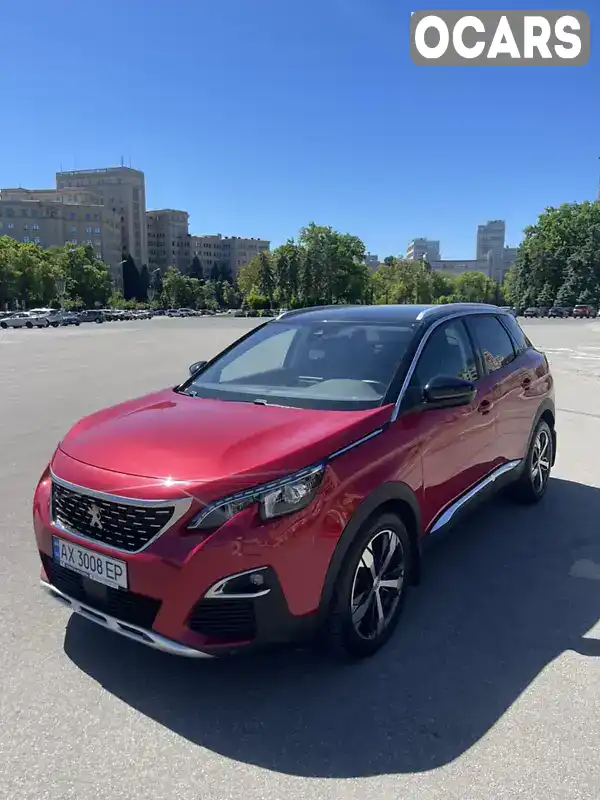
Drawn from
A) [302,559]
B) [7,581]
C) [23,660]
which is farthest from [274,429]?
[7,581]

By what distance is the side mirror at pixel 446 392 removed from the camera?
3498 mm

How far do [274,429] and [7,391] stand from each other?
10.9 metres

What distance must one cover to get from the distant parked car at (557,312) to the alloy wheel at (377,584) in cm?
8254

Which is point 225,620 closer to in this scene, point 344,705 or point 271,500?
point 271,500

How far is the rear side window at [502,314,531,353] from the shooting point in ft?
17.8

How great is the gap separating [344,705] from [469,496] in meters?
1.76

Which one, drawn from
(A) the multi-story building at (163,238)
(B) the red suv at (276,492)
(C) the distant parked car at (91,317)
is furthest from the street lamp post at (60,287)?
(A) the multi-story building at (163,238)

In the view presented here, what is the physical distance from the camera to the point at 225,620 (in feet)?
8.48

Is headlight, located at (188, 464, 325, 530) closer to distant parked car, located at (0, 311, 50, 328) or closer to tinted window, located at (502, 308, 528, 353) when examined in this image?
tinted window, located at (502, 308, 528, 353)

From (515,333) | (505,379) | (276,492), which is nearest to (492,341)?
(505,379)

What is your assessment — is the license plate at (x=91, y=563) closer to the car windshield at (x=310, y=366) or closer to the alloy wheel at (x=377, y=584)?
the alloy wheel at (x=377, y=584)

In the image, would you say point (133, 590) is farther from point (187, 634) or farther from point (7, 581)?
point (7, 581)

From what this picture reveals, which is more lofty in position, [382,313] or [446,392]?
[382,313]

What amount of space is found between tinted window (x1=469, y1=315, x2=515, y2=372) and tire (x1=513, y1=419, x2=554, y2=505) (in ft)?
2.55
